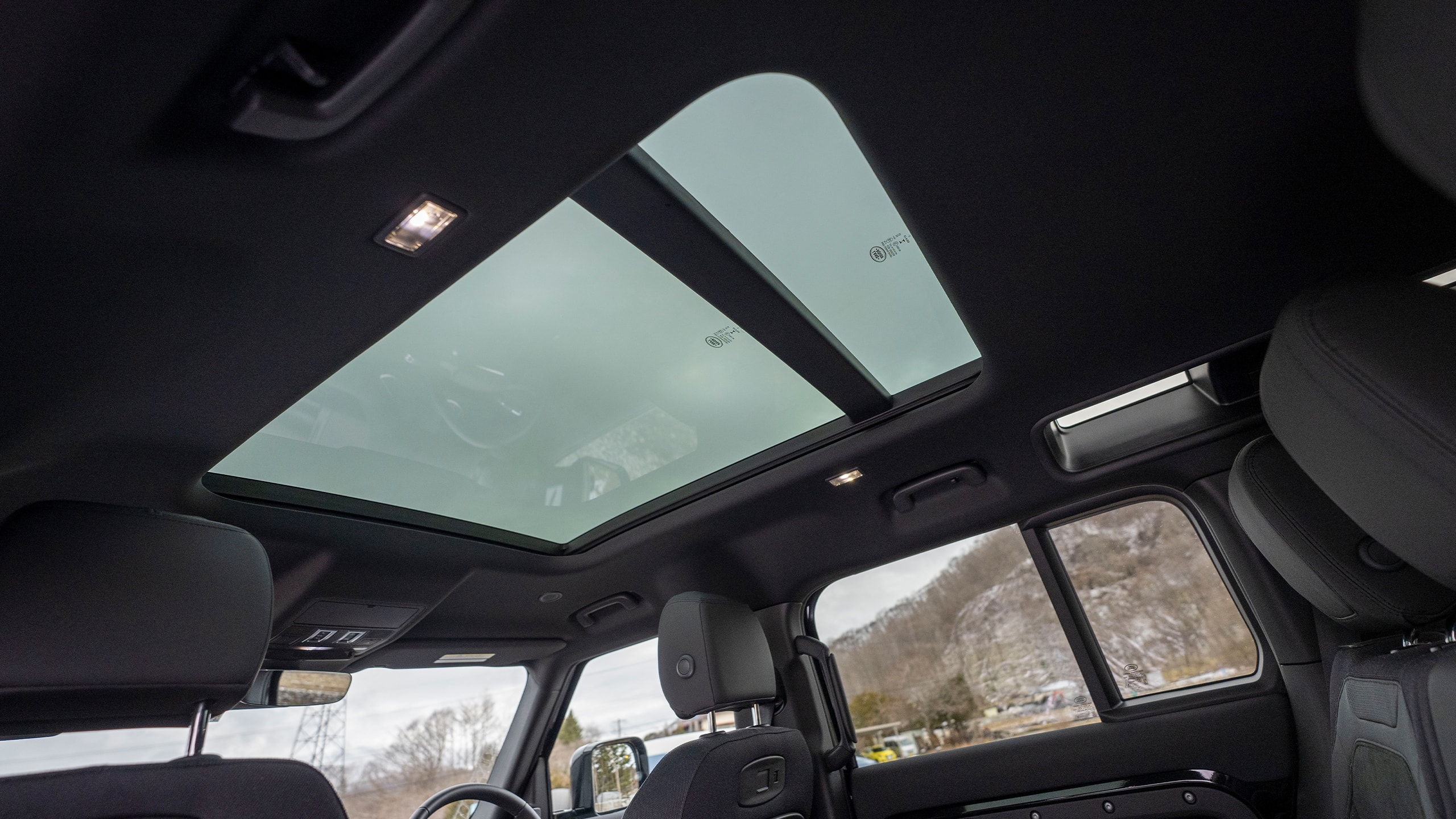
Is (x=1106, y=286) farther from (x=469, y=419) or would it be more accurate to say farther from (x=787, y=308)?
(x=469, y=419)

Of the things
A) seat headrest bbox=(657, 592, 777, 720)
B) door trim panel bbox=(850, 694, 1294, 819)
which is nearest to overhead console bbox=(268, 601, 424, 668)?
seat headrest bbox=(657, 592, 777, 720)

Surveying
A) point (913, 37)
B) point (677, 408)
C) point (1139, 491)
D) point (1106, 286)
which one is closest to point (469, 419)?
point (677, 408)

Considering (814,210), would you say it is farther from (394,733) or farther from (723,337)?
(394,733)

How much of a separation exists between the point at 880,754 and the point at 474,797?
207 centimetres

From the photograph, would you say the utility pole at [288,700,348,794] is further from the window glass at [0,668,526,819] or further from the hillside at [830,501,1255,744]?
the hillside at [830,501,1255,744]

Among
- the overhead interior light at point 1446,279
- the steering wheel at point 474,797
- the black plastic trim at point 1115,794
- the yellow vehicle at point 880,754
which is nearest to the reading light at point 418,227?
the steering wheel at point 474,797

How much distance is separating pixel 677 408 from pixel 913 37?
5.47ft

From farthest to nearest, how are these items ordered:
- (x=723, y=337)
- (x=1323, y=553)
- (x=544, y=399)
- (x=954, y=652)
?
(x=954, y=652) < (x=544, y=399) < (x=723, y=337) < (x=1323, y=553)

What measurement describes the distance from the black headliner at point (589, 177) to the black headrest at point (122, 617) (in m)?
0.50

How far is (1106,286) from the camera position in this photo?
83.0 inches

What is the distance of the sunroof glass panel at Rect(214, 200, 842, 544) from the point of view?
207 centimetres

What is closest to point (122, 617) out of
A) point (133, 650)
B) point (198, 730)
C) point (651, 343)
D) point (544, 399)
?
point (133, 650)

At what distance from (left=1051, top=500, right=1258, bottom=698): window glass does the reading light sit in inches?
118

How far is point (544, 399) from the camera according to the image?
8.42 feet
